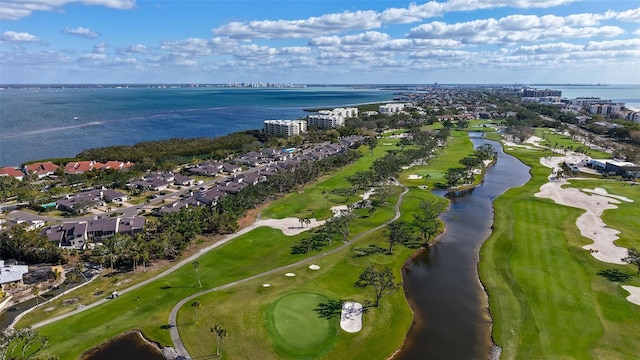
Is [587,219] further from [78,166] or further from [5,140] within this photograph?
[5,140]

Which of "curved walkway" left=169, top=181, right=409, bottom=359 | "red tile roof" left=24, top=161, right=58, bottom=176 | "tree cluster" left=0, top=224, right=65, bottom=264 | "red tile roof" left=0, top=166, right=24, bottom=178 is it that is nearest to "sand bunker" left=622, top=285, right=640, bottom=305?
"curved walkway" left=169, top=181, right=409, bottom=359

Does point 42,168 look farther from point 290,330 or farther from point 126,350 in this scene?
point 290,330

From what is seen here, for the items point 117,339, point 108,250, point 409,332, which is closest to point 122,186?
point 108,250

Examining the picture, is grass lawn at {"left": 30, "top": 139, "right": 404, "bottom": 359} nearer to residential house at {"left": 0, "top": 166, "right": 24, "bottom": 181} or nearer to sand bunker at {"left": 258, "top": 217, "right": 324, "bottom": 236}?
sand bunker at {"left": 258, "top": 217, "right": 324, "bottom": 236}

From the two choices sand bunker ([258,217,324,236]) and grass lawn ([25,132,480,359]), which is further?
sand bunker ([258,217,324,236])

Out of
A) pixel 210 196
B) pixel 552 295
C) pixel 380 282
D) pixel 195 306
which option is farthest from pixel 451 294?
pixel 210 196

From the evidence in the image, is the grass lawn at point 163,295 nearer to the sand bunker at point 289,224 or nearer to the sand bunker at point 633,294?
the sand bunker at point 289,224

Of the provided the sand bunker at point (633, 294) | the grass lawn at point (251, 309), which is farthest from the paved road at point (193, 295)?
the sand bunker at point (633, 294)
